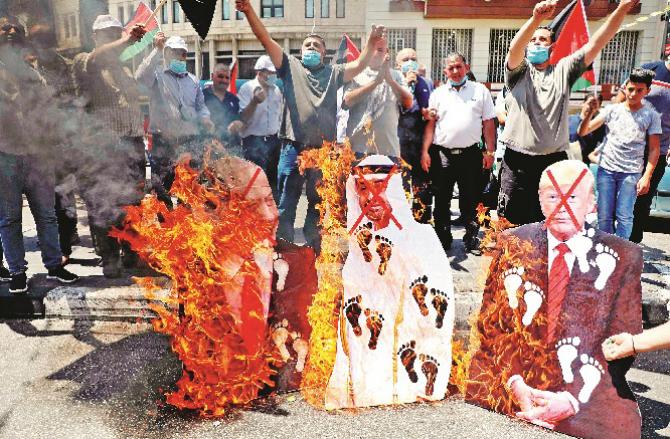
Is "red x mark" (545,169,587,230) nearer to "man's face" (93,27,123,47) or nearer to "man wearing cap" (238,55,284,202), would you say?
"man's face" (93,27,123,47)

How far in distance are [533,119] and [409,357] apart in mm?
1974

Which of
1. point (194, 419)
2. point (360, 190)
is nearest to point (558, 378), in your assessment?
point (360, 190)

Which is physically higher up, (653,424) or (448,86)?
(448,86)

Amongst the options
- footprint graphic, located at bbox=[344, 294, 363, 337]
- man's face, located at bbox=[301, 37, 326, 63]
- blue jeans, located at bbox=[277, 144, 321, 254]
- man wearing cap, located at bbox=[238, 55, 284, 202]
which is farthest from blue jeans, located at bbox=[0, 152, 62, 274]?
footprint graphic, located at bbox=[344, 294, 363, 337]

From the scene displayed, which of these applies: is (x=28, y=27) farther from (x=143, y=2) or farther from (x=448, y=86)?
(x=448, y=86)

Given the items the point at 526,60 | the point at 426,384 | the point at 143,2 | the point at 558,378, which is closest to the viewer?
the point at 558,378

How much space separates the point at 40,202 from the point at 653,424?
14.5 ft

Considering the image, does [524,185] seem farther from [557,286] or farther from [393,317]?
[393,317]

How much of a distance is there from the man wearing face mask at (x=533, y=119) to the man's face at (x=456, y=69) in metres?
1.17

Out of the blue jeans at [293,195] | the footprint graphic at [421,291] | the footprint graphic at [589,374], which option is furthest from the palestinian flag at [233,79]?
the footprint graphic at [589,374]

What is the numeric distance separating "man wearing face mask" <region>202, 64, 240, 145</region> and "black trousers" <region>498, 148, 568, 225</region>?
287 centimetres

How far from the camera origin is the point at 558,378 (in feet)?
8.41

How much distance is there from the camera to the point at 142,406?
9.22 ft

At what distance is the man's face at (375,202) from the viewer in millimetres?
2998
